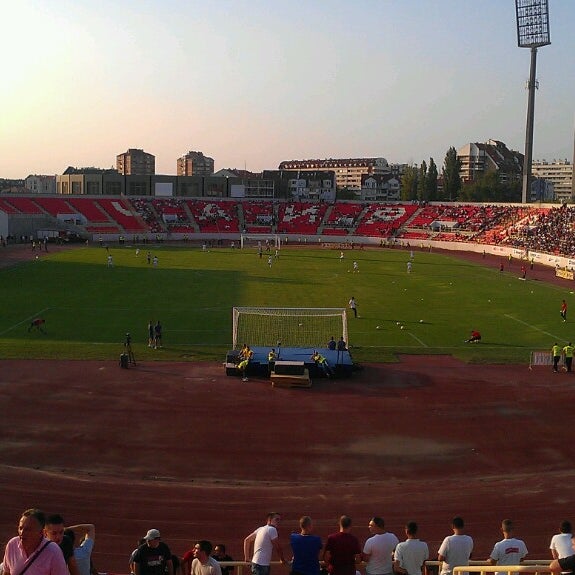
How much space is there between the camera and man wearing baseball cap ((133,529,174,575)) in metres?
8.05

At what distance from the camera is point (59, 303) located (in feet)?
136

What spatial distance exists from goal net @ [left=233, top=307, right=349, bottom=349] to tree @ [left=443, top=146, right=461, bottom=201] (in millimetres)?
94762

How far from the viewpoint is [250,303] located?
41844 mm

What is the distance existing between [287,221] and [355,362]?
81.1 m

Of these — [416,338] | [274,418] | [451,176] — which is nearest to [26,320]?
[416,338]

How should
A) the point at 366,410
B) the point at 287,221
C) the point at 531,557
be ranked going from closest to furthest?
1. the point at 531,557
2. the point at 366,410
3. the point at 287,221

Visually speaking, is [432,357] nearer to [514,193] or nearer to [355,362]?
[355,362]

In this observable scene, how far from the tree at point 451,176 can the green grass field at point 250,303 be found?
200 ft

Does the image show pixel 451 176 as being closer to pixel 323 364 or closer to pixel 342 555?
pixel 323 364

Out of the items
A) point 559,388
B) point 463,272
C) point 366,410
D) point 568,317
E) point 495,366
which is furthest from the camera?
point 463,272

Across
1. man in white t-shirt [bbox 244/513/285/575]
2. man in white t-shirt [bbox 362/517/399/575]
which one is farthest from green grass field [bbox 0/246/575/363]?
man in white t-shirt [bbox 362/517/399/575]

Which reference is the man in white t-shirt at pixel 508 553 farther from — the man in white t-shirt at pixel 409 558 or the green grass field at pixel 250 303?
the green grass field at pixel 250 303

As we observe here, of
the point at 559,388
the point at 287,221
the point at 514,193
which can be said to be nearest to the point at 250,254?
the point at 287,221

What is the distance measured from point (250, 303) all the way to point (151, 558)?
111 feet
